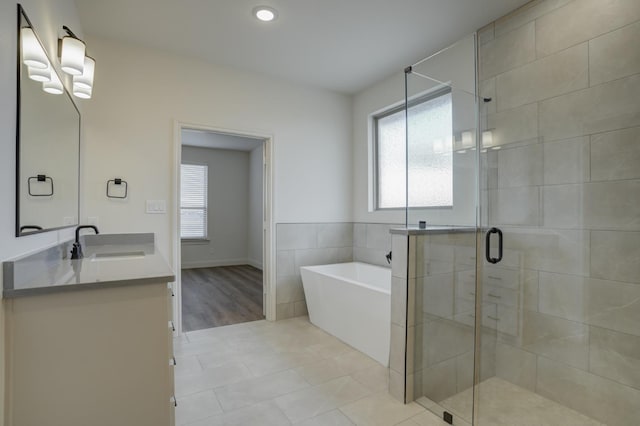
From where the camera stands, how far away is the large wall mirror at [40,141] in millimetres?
1406

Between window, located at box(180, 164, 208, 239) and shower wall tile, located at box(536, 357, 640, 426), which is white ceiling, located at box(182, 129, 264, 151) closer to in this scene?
window, located at box(180, 164, 208, 239)

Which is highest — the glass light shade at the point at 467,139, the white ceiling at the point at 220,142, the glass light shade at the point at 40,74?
the white ceiling at the point at 220,142

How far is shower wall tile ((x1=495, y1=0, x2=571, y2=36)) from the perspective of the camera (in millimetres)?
2299

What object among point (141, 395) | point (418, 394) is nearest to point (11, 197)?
point (141, 395)

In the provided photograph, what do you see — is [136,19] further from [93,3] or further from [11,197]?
[11,197]

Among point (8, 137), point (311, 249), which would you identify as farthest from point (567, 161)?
point (8, 137)

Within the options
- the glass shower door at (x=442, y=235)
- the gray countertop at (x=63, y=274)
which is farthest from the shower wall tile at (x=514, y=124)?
the gray countertop at (x=63, y=274)

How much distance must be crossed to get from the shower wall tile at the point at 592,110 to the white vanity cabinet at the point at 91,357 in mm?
2528

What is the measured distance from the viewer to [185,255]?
6.96 m

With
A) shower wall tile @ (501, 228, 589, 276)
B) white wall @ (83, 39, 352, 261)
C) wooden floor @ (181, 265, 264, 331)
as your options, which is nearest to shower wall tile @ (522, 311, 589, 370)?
shower wall tile @ (501, 228, 589, 276)

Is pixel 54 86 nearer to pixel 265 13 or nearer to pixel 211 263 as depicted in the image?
pixel 265 13

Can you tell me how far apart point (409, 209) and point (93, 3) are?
9.18 ft

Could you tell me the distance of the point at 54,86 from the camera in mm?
1846

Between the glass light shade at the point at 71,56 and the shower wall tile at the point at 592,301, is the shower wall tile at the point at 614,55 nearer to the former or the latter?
the shower wall tile at the point at 592,301
